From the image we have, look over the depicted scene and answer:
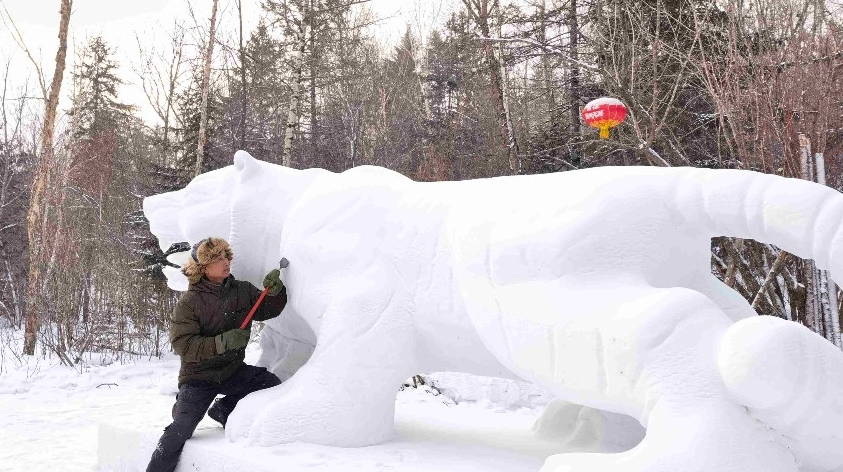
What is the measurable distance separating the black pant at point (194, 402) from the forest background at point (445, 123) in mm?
3859

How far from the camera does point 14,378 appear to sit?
7125mm

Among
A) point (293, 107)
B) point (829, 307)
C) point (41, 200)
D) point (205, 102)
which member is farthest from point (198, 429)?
point (293, 107)

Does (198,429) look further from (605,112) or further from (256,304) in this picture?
(605,112)

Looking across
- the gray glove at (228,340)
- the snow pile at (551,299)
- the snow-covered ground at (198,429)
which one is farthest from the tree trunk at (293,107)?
the gray glove at (228,340)

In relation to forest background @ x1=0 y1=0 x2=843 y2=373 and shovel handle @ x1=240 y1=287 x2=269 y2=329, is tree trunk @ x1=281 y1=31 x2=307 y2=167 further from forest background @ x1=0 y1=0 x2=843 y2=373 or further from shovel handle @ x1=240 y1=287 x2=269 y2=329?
shovel handle @ x1=240 y1=287 x2=269 y2=329

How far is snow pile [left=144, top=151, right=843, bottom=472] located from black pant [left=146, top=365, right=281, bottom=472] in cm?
26

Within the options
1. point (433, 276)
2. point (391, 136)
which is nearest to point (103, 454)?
point (433, 276)

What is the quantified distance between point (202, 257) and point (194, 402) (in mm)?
700

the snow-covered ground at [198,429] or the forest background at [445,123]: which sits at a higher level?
the forest background at [445,123]

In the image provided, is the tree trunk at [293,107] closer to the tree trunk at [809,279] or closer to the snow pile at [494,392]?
the snow pile at [494,392]

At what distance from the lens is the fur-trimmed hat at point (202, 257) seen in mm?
3104

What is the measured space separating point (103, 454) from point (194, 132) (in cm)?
908

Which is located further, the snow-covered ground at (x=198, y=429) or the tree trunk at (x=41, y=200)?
the tree trunk at (x=41, y=200)

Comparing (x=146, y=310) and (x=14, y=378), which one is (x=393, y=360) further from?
(x=146, y=310)
